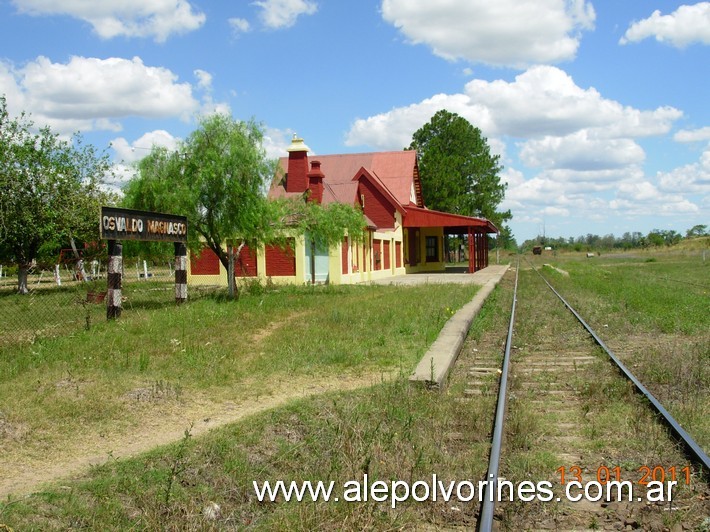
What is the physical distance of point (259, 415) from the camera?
6984mm

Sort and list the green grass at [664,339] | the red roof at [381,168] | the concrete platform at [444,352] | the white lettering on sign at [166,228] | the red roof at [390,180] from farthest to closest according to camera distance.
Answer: the red roof at [381,168] < the red roof at [390,180] < the white lettering on sign at [166,228] < the concrete platform at [444,352] < the green grass at [664,339]

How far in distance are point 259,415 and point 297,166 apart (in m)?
28.9

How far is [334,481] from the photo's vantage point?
515 centimetres

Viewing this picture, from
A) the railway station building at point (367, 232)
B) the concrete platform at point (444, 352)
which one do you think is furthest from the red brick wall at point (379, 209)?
the concrete platform at point (444, 352)

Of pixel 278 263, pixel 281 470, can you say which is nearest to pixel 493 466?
pixel 281 470

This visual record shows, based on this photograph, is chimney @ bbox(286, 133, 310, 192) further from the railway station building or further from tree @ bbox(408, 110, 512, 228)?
tree @ bbox(408, 110, 512, 228)

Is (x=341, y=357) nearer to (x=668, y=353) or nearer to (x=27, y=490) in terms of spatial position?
(x=668, y=353)

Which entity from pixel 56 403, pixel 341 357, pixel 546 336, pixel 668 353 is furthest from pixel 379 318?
pixel 56 403

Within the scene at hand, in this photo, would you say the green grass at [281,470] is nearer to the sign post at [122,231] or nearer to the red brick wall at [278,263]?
the sign post at [122,231]

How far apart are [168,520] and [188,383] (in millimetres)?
4186

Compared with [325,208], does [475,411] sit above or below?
below

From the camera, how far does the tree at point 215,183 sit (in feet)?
62.7

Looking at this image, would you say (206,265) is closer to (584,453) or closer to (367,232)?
(367,232)

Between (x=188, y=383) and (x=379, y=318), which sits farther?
(x=379, y=318)
